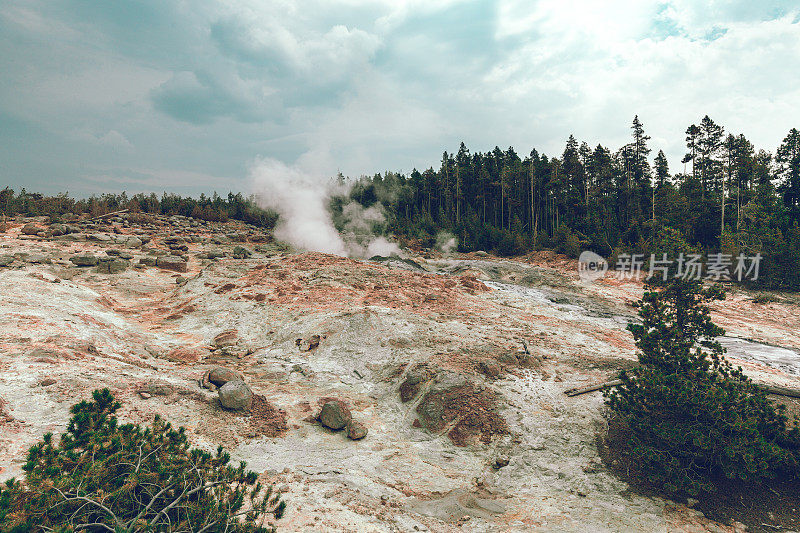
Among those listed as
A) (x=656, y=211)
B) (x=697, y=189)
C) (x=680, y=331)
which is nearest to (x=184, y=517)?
(x=680, y=331)

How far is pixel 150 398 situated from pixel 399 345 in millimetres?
5820

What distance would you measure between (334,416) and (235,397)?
1870 millimetres

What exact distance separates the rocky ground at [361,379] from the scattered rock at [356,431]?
0.10 feet

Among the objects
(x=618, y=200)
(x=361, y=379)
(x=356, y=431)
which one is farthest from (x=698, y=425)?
(x=618, y=200)

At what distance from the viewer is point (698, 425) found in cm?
518

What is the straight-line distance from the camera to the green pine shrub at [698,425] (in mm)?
4965

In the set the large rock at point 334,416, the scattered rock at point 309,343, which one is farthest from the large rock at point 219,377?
the scattered rock at point 309,343

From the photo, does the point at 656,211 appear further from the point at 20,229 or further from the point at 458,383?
the point at 20,229

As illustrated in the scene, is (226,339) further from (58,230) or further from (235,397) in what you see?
(58,230)

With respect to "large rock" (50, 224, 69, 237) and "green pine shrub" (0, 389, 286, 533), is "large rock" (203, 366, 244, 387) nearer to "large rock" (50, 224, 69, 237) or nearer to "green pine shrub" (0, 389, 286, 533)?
"green pine shrub" (0, 389, 286, 533)

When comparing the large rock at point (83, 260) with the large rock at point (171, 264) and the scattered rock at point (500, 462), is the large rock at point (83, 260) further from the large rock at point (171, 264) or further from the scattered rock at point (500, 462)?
the scattered rock at point (500, 462)

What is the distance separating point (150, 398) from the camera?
623 centimetres

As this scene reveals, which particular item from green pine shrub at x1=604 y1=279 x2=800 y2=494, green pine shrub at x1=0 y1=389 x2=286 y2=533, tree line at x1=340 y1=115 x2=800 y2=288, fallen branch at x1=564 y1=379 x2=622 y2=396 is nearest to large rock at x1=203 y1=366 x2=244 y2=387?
green pine shrub at x1=0 y1=389 x2=286 y2=533

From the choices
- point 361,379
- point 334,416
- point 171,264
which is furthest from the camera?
point 171,264
